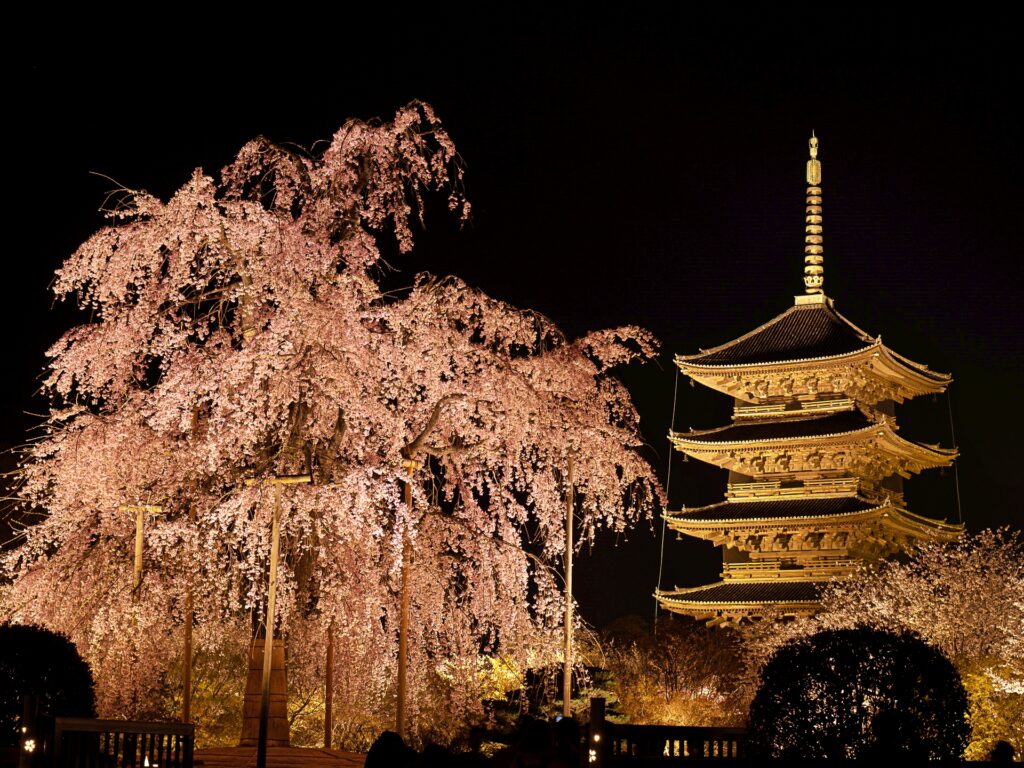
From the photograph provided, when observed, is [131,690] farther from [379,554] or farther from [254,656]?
[379,554]

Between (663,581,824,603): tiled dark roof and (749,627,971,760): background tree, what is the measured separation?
27.8 m

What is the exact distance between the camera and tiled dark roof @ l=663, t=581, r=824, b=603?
39969mm

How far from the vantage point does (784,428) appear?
42.8 metres

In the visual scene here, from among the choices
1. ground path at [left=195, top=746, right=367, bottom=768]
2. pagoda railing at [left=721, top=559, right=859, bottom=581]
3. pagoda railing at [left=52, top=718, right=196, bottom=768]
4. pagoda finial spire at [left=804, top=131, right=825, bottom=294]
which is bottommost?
ground path at [left=195, top=746, right=367, bottom=768]

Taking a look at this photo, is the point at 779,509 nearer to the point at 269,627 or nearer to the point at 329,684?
the point at 329,684

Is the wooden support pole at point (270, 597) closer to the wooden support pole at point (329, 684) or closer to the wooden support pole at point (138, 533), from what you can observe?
the wooden support pole at point (329, 684)

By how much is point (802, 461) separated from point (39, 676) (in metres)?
32.6

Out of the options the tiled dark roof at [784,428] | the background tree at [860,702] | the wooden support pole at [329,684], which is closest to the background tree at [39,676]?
the wooden support pole at [329,684]

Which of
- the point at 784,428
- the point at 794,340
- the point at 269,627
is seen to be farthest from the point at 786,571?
the point at 269,627

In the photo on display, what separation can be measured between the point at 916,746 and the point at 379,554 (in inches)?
282

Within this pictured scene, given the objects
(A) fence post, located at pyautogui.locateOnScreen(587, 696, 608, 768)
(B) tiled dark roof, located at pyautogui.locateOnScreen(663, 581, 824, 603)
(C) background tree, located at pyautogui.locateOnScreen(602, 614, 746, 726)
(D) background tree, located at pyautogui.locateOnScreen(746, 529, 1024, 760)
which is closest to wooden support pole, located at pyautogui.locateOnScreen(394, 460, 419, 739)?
(A) fence post, located at pyautogui.locateOnScreen(587, 696, 608, 768)

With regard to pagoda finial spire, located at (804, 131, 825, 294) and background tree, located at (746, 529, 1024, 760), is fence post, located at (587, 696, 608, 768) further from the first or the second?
pagoda finial spire, located at (804, 131, 825, 294)

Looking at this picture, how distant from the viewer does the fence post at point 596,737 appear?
11531mm

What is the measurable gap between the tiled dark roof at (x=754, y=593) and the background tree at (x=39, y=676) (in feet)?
93.2
